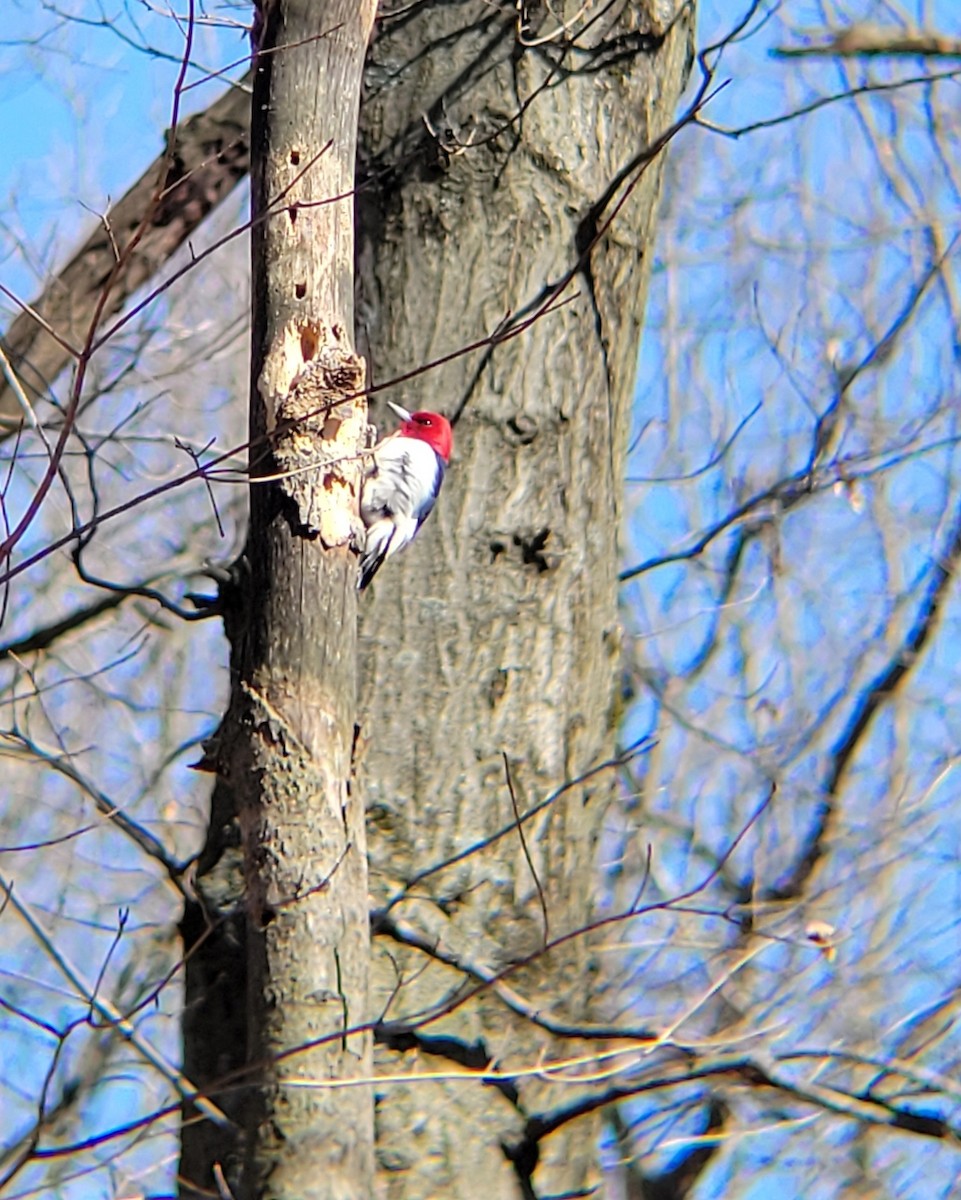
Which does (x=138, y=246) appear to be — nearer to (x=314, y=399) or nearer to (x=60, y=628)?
(x=60, y=628)

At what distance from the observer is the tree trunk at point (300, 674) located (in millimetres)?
2309

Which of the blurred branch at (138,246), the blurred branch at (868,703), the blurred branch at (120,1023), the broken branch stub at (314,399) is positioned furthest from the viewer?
the blurred branch at (868,703)

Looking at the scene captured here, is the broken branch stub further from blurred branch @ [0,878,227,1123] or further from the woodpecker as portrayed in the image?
blurred branch @ [0,878,227,1123]

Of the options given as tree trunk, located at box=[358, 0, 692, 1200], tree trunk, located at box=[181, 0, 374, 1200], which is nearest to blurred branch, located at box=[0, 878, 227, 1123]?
tree trunk, located at box=[181, 0, 374, 1200]

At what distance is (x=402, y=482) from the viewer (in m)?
3.51

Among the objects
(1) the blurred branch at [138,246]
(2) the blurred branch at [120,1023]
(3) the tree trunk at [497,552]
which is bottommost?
(2) the blurred branch at [120,1023]

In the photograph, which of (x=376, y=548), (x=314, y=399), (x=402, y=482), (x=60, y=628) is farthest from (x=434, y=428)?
(x=60, y=628)

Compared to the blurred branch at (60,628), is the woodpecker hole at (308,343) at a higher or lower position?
lower

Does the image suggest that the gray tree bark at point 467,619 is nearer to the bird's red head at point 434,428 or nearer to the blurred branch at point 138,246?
the bird's red head at point 434,428

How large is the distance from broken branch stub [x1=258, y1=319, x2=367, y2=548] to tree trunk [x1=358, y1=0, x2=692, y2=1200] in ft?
1.41

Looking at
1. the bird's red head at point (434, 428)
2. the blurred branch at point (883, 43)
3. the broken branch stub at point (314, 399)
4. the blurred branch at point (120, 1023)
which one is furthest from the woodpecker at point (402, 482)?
the blurred branch at point (883, 43)

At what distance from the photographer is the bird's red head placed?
3.11 m

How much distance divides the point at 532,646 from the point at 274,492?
0.69 meters

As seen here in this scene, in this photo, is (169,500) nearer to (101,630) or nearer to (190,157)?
(101,630)
